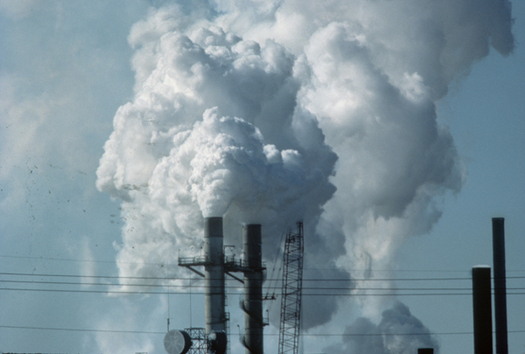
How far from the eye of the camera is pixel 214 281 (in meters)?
115

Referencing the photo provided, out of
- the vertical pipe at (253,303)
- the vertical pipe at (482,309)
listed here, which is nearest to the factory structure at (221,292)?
the vertical pipe at (253,303)

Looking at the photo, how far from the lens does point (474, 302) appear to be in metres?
104

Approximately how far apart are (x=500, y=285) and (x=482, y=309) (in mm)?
10552

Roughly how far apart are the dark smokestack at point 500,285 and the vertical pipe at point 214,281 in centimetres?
2938

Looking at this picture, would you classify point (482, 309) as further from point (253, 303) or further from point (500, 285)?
point (253, 303)

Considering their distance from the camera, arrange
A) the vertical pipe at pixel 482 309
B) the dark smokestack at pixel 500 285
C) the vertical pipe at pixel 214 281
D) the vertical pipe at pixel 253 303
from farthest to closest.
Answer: the vertical pipe at pixel 253 303
the vertical pipe at pixel 214 281
the dark smokestack at pixel 500 285
the vertical pipe at pixel 482 309

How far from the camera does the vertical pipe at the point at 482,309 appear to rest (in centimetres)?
10231

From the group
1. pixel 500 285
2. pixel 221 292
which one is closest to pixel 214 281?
pixel 221 292

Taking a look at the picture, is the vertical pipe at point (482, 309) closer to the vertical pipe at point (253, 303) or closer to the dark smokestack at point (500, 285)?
the dark smokestack at point (500, 285)

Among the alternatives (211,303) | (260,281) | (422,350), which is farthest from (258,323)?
(422,350)

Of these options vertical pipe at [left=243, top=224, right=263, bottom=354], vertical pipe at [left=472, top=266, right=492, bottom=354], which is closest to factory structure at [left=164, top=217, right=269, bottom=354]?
vertical pipe at [left=243, top=224, right=263, bottom=354]

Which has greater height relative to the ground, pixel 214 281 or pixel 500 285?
pixel 214 281

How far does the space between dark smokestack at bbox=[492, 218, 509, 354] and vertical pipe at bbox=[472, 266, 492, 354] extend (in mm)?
8587

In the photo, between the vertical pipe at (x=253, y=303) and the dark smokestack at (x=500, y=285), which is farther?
the vertical pipe at (x=253, y=303)
